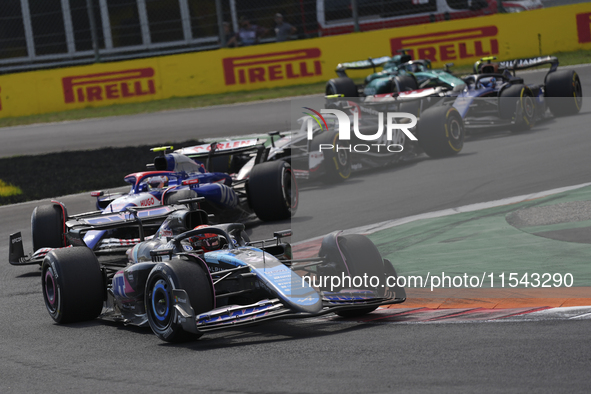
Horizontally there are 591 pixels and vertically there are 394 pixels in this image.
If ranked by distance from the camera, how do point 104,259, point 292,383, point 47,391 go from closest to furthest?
point 292,383, point 47,391, point 104,259

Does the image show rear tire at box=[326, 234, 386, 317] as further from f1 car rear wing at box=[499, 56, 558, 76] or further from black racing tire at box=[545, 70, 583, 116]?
f1 car rear wing at box=[499, 56, 558, 76]

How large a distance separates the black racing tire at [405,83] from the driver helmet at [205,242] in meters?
9.32

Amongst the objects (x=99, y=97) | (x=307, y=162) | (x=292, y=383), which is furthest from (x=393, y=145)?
(x=99, y=97)

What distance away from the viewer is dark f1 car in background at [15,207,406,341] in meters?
5.46

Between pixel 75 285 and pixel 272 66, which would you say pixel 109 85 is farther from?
pixel 75 285

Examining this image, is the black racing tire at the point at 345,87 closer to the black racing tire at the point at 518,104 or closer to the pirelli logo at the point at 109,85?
the black racing tire at the point at 518,104

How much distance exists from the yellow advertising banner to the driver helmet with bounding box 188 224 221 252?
600 inches

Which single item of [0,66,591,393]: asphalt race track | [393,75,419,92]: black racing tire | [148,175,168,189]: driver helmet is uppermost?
[393,75,419,92]: black racing tire

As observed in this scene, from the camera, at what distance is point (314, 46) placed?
21.3m

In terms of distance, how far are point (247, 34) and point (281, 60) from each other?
4.14 feet

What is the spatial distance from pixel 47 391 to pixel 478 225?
467 cm

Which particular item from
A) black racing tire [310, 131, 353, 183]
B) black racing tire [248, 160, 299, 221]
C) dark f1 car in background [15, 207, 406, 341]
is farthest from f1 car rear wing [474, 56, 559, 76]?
dark f1 car in background [15, 207, 406, 341]

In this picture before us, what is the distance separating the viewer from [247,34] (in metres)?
21.9

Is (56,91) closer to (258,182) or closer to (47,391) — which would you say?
(258,182)
